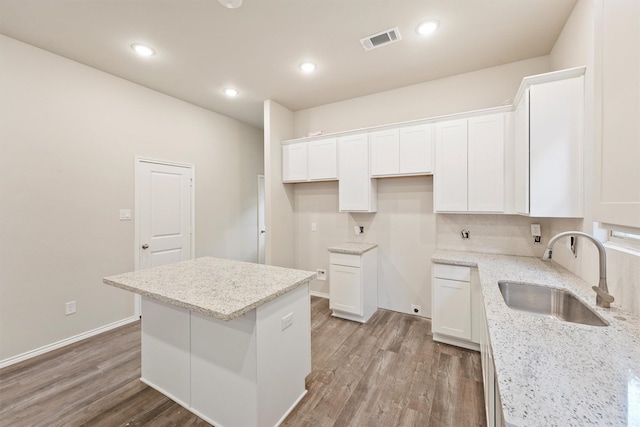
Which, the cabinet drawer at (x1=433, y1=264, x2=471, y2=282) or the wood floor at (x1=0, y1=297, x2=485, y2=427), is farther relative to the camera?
the cabinet drawer at (x1=433, y1=264, x2=471, y2=282)

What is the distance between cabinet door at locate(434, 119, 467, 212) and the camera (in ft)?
9.05

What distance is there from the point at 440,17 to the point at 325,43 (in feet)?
3.31

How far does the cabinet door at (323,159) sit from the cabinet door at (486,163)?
64.2 inches

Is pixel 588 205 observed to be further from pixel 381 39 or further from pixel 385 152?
pixel 381 39

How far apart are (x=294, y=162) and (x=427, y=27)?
228cm

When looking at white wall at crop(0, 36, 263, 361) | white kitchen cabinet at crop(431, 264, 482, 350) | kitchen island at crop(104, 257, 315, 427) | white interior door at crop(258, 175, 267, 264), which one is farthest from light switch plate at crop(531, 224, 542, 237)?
white wall at crop(0, 36, 263, 361)

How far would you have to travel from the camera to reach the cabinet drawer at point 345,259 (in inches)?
124

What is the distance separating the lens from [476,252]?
116 inches

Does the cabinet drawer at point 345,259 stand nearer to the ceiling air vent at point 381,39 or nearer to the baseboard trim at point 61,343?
the ceiling air vent at point 381,39

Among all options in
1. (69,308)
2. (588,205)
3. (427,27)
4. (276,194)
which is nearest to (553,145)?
(588,205)

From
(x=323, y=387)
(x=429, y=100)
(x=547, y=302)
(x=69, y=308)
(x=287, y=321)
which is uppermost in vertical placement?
(x=429, y=100)

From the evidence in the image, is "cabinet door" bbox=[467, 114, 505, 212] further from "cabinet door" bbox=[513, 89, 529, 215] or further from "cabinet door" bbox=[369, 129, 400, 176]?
"cabinet door" bbox=[369, 129, 400, 176]

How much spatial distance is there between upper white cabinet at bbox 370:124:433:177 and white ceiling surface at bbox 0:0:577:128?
27.4 inches

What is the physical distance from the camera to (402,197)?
11.2 feet
